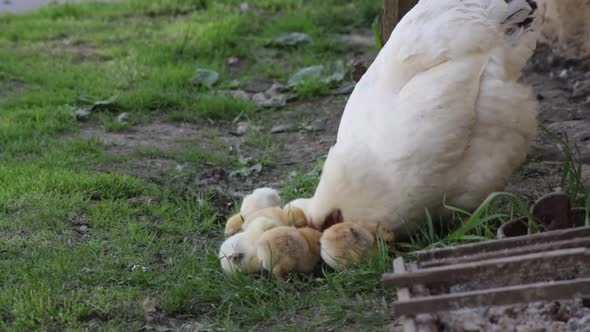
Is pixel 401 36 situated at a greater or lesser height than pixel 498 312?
greater

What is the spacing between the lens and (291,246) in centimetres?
322

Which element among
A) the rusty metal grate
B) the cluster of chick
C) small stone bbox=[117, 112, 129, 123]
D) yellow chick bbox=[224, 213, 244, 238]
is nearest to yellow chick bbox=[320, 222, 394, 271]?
the cluster of chick

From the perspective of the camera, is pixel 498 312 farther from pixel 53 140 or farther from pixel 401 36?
pixel 53 140

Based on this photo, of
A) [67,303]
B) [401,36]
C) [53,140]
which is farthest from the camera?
[53,140]

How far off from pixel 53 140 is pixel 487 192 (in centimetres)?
298

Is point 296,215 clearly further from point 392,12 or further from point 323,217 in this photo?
point 392,12

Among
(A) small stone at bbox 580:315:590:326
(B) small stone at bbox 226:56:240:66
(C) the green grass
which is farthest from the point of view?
(B) small stone at bbox 226:56:240:66

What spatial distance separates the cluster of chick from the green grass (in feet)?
0.17

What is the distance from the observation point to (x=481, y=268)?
2.46m

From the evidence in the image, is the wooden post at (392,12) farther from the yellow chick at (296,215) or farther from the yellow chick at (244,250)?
the yellow chick at (244,250)

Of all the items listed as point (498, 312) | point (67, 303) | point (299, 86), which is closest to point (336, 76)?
point (299, 86)

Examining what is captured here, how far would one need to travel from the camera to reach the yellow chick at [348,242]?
316 centimetres

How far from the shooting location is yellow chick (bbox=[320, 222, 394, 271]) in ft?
10.4

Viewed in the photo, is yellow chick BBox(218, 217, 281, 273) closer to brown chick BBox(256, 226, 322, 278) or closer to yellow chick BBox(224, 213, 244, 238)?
brown chick BBox(256, 226, 322, 278)
